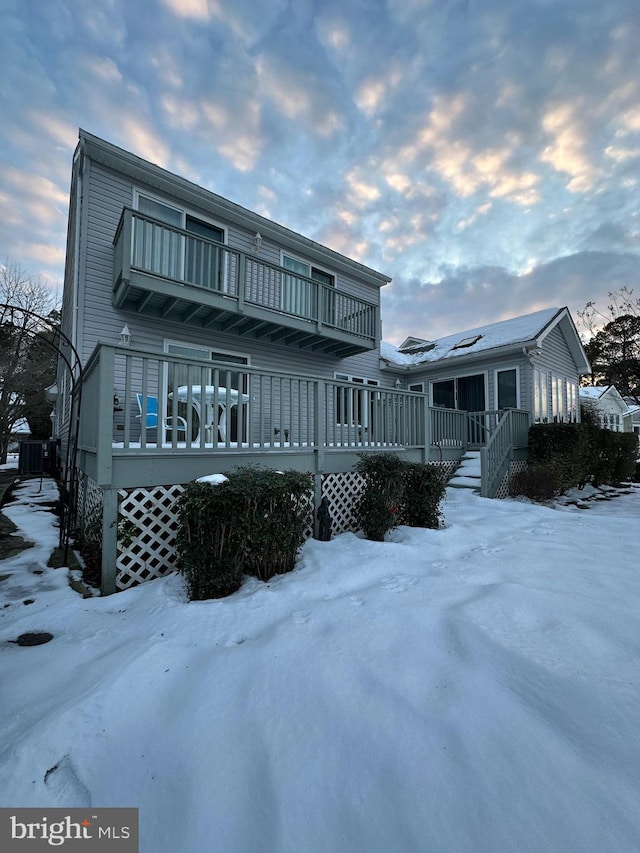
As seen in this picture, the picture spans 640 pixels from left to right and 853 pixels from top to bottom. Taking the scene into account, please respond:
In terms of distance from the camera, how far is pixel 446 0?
6.69 metres

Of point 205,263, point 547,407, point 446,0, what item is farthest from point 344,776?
point 547,407

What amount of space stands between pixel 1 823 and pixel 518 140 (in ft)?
41.7

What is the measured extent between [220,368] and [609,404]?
1065 inches

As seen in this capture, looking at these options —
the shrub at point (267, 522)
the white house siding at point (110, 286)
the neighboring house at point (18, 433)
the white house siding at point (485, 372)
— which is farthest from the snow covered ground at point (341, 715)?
the neighboring house at point (18, 433)

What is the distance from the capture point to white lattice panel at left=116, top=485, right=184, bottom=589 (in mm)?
3381

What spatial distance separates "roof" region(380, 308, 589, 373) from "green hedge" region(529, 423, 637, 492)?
302 cm

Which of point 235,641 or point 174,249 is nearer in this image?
point 235,641

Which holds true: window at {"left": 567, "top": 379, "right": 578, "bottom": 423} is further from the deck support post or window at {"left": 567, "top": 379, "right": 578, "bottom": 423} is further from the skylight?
the deck support post

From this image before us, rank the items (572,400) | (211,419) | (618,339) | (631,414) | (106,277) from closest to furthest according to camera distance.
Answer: (211,419)
(106,277)
(572,400)
(618,339)
(631,414)

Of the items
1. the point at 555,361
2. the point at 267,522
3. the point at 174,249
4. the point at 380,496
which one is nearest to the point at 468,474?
the point at 380,496

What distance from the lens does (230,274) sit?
814cm

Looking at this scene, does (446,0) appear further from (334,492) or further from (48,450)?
(48,450)

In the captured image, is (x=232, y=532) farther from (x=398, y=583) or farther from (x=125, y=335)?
(x=125, y=335)

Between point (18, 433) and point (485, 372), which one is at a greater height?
point (485, 372)
